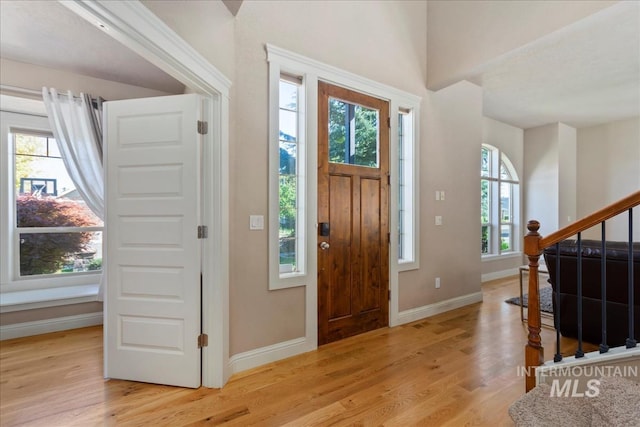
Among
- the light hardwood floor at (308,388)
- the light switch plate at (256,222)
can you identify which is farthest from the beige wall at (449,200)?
the light switch plate at (256,222)

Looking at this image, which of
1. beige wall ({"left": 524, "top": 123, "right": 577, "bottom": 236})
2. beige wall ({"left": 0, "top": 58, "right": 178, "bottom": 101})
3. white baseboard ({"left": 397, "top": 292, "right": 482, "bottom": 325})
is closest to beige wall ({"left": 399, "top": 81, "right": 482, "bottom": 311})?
white baseboard ({"left": 397, "top": 292, "right": 482, "bottom": 325})

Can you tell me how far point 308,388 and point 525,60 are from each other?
4111 mm

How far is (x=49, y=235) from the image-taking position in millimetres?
3324

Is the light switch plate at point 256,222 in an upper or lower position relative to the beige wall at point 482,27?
lower

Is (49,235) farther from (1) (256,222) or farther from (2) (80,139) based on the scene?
(1) (256,222)

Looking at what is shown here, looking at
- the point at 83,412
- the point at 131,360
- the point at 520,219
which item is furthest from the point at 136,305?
the point at 520,219

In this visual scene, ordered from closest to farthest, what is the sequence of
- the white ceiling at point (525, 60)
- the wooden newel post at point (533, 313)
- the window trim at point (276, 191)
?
1. the wooden newel post at point (533, 313)
2. the white ceiling at point (525, 60)
3. the window trim at point (276, 191)

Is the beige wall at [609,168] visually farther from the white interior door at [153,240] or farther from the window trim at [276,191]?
the white interior door at [153,240]

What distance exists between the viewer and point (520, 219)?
20.5 feet

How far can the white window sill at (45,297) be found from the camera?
2.87 metres

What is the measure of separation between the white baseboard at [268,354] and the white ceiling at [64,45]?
284cm

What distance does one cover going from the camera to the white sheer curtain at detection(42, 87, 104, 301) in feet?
9.99

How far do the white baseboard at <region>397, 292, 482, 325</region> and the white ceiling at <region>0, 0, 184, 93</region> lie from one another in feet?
12.2

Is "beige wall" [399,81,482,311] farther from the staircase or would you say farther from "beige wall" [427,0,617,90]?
the staircase
